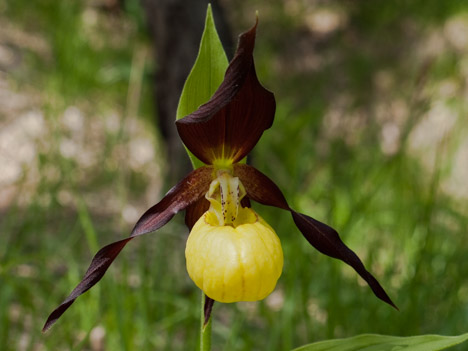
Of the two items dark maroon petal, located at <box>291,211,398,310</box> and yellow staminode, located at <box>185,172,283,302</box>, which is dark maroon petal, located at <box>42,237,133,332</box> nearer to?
yellow staminode, located at <box>185,172,283,302</box>

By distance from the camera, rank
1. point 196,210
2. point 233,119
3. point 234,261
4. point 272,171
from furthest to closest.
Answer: point 272,171
point 196,210
point 233,119
point 234,261

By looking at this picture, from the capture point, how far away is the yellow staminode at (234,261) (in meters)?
0.82

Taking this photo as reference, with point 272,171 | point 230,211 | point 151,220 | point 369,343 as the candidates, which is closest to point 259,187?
point 230,211

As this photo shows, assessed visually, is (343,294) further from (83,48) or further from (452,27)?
(452,27)

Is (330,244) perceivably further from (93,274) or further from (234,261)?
(93,274)

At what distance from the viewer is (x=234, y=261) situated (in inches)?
32.2

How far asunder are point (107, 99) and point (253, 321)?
2.15 m

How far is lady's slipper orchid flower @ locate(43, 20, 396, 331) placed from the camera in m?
0.81

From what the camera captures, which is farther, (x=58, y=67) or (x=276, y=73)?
(x=276, y=73)

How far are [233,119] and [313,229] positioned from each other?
0.83 ft

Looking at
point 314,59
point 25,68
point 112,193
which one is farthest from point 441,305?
point 314,59

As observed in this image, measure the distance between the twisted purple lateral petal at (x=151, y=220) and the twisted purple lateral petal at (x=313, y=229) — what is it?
0.08m

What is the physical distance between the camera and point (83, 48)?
3.56 m

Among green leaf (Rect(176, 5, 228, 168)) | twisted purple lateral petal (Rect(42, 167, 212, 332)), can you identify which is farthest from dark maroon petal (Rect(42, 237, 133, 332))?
green leaf (Rect(176, 5, 228, 168))
